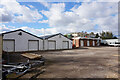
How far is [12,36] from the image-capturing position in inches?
565

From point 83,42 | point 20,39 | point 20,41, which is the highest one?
point 20,39

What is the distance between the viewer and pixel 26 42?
51.9 ft

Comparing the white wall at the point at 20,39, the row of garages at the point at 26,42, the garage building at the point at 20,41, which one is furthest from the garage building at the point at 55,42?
the white wall at the point at 20,39

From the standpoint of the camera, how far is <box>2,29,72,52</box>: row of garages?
14022mm

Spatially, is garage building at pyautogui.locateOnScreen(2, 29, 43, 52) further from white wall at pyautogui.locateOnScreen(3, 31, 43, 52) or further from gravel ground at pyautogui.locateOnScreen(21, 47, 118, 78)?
gravel ground at pyautogui.locateOnScreen(21, 47, 118, 78)

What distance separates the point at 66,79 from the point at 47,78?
87 cm

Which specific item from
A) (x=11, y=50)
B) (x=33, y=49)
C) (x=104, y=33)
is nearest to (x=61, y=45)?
(x=33, y=49)

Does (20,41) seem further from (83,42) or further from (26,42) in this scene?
(83,42)

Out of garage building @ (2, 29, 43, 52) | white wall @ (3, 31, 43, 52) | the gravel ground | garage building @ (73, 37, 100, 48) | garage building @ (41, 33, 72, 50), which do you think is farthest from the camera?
garage building @ (73, 37, 100, 48)

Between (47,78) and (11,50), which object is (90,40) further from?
(47,78)

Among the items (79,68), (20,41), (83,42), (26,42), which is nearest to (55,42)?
(26,42)

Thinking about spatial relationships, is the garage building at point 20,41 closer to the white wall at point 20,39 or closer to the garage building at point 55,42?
the white wall at point 20,39

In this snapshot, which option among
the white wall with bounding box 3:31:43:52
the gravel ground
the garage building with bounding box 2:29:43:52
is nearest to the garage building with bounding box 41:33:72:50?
the garage building with bounding box 2:29:43:52

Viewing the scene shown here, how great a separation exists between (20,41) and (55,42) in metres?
7.86
